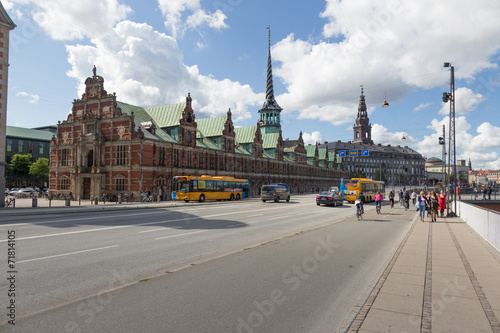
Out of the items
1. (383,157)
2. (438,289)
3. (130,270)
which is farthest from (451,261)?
(383,157)

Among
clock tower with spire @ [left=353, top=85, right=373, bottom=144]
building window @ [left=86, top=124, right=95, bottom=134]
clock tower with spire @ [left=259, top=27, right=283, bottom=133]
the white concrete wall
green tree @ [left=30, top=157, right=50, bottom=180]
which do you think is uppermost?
clock tower with spire @ [left=353, top=85, right=373, bottom=144]

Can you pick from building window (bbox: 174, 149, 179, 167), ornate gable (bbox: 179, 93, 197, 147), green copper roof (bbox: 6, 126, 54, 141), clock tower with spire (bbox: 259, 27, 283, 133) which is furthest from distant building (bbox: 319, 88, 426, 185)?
building window (bbox: 174, 149, 179, 167)

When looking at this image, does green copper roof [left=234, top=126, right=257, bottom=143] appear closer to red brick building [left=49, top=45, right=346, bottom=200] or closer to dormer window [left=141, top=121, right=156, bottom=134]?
red brick building [left=49, top=45, right=346, bottom=200]

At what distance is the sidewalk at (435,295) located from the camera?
4.81 m

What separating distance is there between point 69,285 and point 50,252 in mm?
3724

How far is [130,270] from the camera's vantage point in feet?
25.5

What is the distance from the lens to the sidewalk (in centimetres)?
481

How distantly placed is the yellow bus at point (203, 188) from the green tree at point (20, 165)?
52657mm

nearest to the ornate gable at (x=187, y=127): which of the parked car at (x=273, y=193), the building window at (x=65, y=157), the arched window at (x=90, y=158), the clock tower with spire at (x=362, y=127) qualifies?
the arched window at (x=90, y=158)

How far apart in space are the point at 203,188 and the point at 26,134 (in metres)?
72.9

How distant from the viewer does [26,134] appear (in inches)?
3433

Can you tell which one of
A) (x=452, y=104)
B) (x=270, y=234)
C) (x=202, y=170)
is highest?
(x=452, y=104)

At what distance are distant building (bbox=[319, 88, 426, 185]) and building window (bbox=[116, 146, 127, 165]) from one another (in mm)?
147093

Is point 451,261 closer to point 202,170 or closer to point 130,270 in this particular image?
point 130,270
